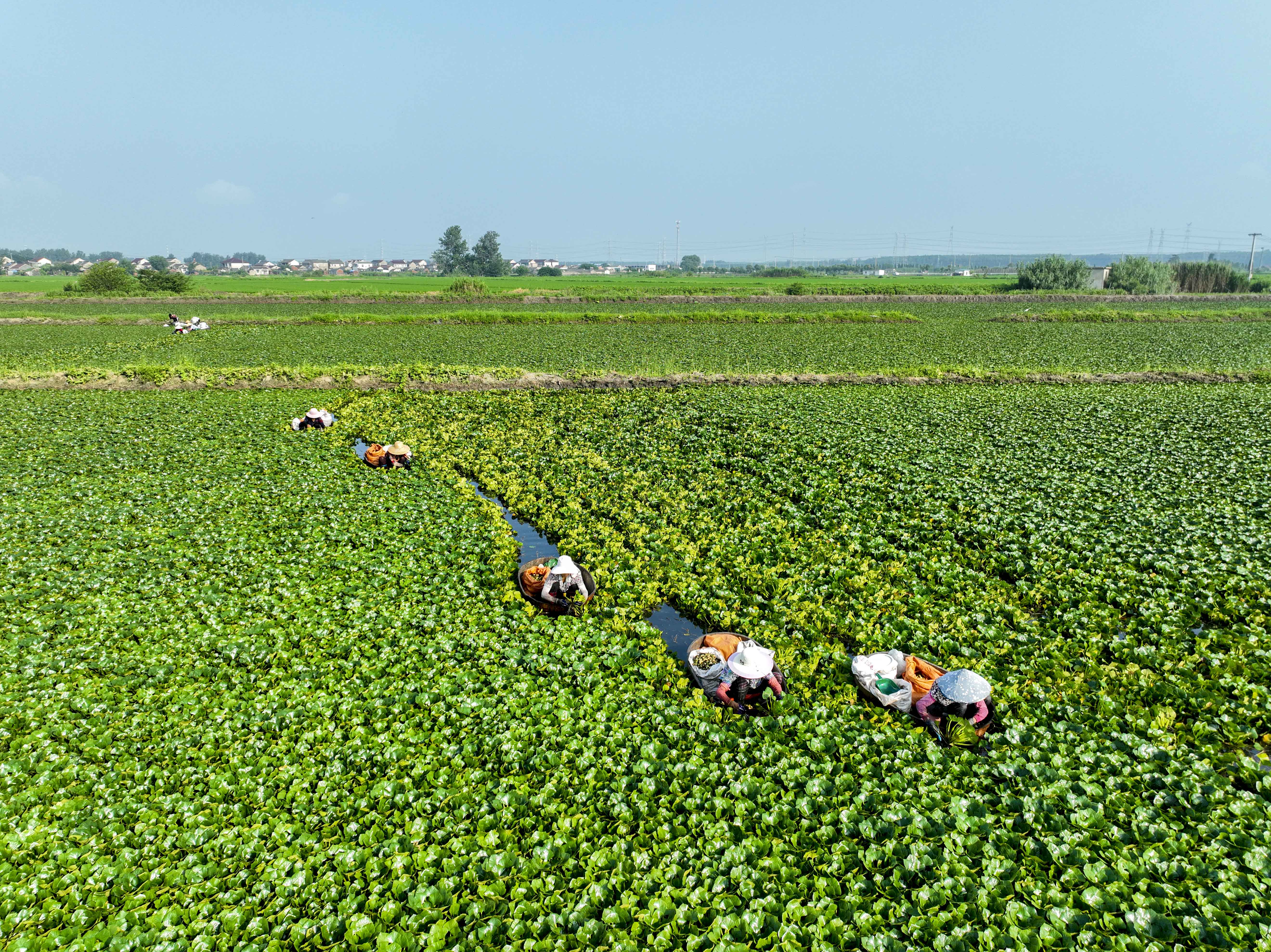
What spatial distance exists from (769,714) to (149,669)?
778 centimetres

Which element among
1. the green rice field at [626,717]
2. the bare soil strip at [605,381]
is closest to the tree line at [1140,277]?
the bare soil strip at [605,381]

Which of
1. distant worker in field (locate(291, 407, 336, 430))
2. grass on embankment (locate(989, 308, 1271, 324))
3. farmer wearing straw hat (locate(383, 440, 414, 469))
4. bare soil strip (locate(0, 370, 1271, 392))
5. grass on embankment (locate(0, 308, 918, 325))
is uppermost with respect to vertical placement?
grass on embankment (locate(0, 308, 918, 325))

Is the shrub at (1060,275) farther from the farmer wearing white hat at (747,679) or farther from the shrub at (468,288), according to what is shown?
the farmer wearing white hat at (747,679)

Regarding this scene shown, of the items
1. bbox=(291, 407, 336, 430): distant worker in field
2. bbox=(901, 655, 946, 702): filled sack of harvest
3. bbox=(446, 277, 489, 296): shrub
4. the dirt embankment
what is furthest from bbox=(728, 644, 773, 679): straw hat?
bbox=(446, 277, 489, 296): shrub

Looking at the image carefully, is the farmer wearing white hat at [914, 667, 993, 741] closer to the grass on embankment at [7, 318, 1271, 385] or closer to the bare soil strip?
the bare soil strip

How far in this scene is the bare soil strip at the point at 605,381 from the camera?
27.0 meters

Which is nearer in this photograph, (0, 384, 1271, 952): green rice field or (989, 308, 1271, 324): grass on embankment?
(0, 384, 1271, 952): green rice field

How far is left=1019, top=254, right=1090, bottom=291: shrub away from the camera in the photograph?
69625 mm

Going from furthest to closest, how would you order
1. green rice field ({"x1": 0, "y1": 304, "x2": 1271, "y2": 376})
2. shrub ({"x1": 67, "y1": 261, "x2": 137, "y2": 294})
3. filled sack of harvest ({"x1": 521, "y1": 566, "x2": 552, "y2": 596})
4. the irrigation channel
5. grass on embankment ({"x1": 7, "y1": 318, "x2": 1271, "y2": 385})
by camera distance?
shrub ({"x1": 67, "y1": 261, "x2": 137, "y2": 294}) < green rice field ({"x1": 0, "y1": 304, "x2": 1271, "y2": 376}) < grass on embankment ({"x1": 7, "y1": 318, "x2": 1271, "y2": 385}) < filled sack of harvest ({"x1": 521, "y1": 566, "x2": 552, "y2": 596}) < the irrigation channel

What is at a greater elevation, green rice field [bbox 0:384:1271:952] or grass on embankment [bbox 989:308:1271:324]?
grass on embankment [bbox 989:308:1271:324]

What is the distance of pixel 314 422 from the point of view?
20.3 metres

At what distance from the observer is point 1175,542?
37.6ft

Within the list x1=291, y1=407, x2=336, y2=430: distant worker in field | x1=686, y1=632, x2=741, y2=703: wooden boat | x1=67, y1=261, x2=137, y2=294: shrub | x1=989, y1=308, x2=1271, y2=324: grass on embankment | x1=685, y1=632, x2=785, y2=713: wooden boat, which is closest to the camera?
x1=685, y1=632, x2=785, y2=713: wooden boat

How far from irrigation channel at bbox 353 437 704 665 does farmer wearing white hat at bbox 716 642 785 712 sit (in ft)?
2.22
